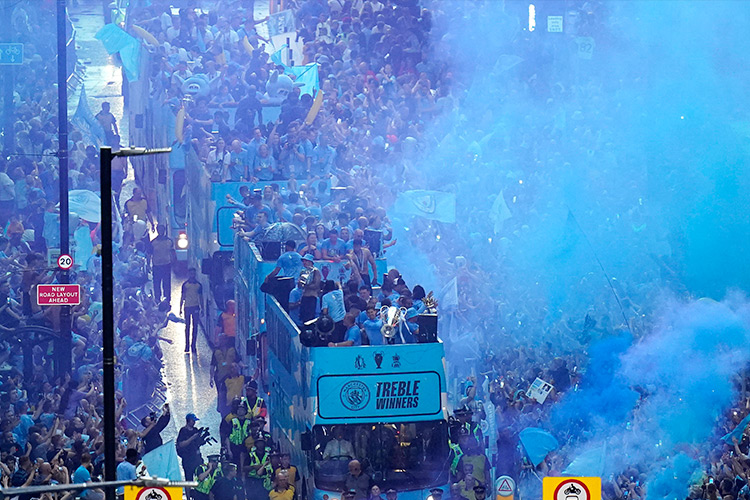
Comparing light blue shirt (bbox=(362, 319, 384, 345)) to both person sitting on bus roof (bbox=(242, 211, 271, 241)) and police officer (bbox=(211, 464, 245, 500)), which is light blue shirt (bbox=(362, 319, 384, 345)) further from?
person sitting on bus roof (bbox=(242, 211, 271, 241))

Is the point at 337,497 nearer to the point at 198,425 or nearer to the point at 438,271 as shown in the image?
the point at 198,425

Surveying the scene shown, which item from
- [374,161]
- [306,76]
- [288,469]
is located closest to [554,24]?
[306,76]

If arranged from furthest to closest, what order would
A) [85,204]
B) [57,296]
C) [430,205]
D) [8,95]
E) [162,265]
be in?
[8,95] < [430,205] < [162,265] < [85,204] < [57,296]

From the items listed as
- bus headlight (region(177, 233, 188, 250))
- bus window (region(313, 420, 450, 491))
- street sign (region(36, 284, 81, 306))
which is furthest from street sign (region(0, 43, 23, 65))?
bus window (region(313, 420, 450, 491))

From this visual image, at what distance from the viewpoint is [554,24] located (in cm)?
3738

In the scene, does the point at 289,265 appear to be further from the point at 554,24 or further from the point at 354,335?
the point at 554,24

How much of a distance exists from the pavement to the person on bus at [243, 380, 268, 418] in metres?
1.35

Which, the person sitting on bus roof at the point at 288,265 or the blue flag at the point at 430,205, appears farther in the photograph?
the blue flag at the point at 430,205

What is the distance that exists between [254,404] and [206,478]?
202 centimetres

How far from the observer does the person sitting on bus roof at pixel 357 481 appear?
17.8 m

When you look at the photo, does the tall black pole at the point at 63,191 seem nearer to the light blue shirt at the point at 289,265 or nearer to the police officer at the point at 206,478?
the light blue shirt at the point at 289,265

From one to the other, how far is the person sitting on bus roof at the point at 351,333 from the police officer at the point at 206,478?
82.8 inches

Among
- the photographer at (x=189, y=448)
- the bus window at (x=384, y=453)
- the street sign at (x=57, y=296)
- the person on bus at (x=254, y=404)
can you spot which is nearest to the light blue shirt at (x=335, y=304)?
the person on bus at (x=254, y=404)

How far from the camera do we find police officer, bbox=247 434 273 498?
1903cm
